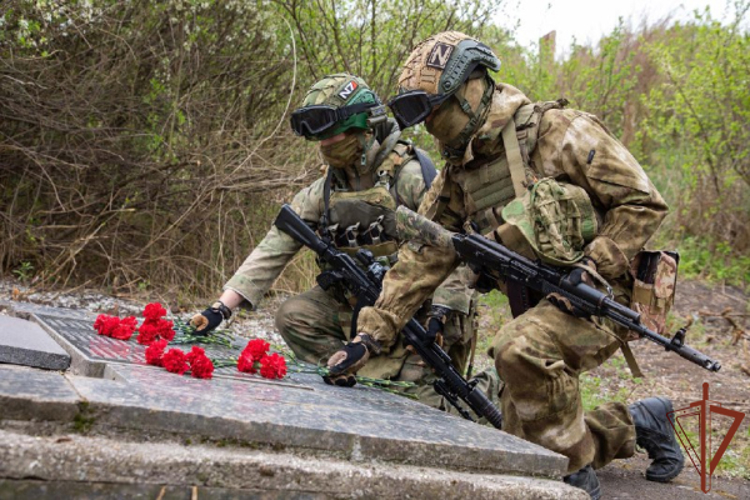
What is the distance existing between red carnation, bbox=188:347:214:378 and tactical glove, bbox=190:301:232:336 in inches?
36.2

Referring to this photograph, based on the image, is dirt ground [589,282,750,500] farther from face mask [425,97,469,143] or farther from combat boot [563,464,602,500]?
face mask [425,97,469,143]

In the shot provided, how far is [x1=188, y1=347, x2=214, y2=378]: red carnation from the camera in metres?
2.53

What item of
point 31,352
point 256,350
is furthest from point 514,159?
point 31,352

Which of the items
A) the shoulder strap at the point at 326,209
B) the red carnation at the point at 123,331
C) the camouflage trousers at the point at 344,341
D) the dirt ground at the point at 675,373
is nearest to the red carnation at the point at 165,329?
the red carnation at the point at 123,331

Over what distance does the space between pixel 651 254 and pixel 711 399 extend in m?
2.62

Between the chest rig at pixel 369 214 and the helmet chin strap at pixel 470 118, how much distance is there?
0.86m

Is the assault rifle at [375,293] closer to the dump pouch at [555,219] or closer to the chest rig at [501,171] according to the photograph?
the chest rig at [501,171]

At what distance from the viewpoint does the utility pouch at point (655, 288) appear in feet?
9.36

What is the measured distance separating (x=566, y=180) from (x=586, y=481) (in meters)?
1.16

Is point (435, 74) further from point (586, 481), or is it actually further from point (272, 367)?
point (586, 481)

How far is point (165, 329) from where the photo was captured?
10.3 feet

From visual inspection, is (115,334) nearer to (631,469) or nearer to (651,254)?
(651,254)

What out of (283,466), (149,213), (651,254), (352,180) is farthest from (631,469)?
(149,213)

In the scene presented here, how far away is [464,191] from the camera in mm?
3344
